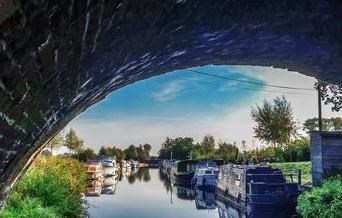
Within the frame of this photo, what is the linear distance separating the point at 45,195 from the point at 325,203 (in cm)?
824

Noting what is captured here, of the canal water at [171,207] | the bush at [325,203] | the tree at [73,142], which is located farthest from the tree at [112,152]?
the bush at [325,203]

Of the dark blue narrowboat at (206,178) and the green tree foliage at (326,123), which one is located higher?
the green tree foliage at (326,123)

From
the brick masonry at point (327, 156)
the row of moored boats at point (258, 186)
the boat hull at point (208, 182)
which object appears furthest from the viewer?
the boat hull at point (208, 182)

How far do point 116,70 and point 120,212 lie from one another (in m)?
27.1

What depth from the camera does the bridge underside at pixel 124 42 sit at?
183 centimetres

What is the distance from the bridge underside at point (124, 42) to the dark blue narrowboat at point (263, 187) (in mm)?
17584

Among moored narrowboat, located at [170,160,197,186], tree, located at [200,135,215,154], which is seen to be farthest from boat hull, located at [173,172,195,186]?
tree, located at [200,135,215,154]

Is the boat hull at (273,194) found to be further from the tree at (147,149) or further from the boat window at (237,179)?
the tree at (147,149)

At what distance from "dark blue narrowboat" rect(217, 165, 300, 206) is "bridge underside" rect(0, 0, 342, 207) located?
57.7 feet

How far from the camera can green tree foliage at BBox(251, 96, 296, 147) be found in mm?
46844

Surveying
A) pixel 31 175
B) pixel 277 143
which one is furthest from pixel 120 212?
pixel 277 143

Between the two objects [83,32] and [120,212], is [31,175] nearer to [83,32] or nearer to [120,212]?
[83,32]

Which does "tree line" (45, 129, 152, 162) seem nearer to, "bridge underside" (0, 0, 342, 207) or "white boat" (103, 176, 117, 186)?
"white boat" (103, 176, 117, 186)

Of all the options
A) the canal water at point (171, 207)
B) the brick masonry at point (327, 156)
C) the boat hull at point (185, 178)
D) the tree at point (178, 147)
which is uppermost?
the tree at point (178, 147)
